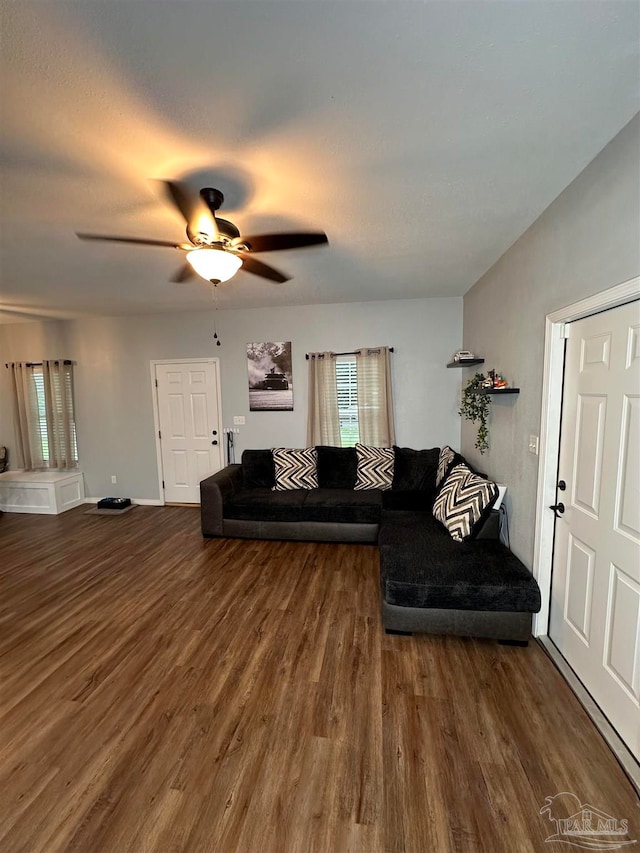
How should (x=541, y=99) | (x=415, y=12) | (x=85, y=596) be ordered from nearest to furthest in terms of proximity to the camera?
(x=415, y=12) < (x=541, y=99) < (x=85, y=596)

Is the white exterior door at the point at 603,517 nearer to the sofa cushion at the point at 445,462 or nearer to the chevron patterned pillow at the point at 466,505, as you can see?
the chevron patterned pillow at the point at 466,505

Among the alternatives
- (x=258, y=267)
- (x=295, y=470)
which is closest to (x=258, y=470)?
(x=295, y=470)

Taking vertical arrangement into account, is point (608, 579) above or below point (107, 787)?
above

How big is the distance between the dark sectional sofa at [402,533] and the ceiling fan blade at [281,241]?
2070mm

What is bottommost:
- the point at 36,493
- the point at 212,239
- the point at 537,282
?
the point at 36,493

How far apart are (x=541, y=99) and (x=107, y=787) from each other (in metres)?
3.21

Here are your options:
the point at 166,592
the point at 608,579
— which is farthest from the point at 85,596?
the point at 608,579

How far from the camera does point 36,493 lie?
15.6 ft

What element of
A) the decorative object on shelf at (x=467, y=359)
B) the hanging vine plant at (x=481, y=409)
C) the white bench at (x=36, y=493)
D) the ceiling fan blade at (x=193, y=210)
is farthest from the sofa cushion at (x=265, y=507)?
the white bench at (x=36, y=493)

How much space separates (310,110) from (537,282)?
5.65 ft

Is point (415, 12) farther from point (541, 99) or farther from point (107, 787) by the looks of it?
point (107, 787)

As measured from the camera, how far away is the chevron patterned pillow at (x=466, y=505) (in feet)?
8.19

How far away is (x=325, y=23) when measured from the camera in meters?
1.01

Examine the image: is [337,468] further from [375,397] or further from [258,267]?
[258,267]
